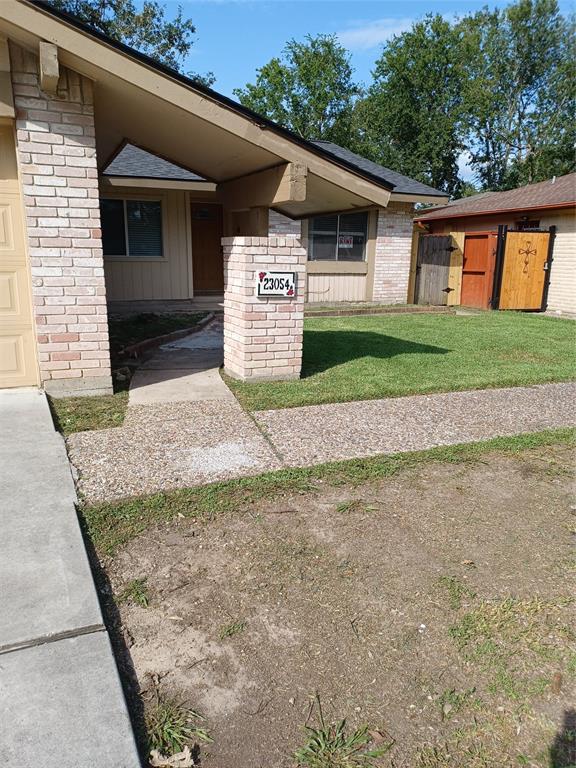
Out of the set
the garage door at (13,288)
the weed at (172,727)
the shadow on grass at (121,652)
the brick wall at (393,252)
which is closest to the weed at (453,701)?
the weed at (172,727)

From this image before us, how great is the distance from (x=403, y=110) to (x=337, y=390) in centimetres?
3853

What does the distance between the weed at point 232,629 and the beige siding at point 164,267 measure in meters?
12.1

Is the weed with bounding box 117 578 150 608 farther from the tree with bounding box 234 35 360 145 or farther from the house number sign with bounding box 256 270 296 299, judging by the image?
the tree with bounding box 234 35 360 145

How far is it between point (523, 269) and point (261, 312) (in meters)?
11.4

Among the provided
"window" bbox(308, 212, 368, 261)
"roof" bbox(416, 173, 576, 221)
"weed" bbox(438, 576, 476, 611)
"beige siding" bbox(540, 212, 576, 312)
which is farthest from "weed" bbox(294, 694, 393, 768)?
"roof" bbox(416, 173, 576, 221)

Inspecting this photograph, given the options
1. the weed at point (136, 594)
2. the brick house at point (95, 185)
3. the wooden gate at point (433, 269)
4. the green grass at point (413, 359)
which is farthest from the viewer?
the wooden gate at point (433, 269)

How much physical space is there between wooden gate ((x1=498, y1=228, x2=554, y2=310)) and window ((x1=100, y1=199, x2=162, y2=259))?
9.35 meters

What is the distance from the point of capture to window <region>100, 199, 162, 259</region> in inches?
527

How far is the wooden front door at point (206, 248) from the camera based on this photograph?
643 inches

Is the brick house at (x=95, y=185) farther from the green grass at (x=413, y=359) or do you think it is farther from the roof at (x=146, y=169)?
the roof at (x=146, y=169)

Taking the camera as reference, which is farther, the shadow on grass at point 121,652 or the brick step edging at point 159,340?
the brick step edging at point 159,340

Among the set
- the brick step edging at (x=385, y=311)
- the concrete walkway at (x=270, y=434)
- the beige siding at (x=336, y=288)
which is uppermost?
the beige siding at (x=336, y=288)

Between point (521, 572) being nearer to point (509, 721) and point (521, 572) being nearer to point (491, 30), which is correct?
point (509, 721)

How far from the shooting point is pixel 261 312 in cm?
617
